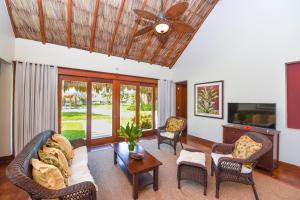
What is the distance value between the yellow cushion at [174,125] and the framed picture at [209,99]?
3.51 ft

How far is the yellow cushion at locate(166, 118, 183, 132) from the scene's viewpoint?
4.07m

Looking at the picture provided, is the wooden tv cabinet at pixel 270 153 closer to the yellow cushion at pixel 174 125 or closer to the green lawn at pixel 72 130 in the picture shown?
the yellow cushion at pixel 174 125

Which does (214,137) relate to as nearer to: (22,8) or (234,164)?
(234,164)

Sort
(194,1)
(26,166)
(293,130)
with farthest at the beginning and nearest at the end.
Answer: (194,1) → (293,130) → (26,166)

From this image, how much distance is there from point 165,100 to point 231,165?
373 centimetres

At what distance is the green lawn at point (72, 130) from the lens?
396 centimetres

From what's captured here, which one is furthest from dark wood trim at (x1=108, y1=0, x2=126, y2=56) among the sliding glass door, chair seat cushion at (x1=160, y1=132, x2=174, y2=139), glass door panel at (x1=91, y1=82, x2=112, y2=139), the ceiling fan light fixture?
chair seat cushion at (x1=160, y1=132, x2=174, y2=139)

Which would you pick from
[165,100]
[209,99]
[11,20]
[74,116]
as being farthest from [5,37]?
[209,99]

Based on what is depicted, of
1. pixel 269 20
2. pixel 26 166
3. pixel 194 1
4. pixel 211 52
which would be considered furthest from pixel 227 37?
pixel 26 166

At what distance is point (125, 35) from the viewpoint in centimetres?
406

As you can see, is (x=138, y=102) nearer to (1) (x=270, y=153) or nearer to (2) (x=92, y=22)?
(2) (x=92, y=22)

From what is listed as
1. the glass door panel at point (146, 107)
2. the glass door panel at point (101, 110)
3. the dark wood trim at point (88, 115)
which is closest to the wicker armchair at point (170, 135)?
the glass door panel at point (146, 107)

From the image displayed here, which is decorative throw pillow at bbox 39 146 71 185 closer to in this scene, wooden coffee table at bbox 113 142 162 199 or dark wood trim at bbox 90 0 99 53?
wooden coffee table at bbox 113 142 162 199

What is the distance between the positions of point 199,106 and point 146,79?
2.17 metres
